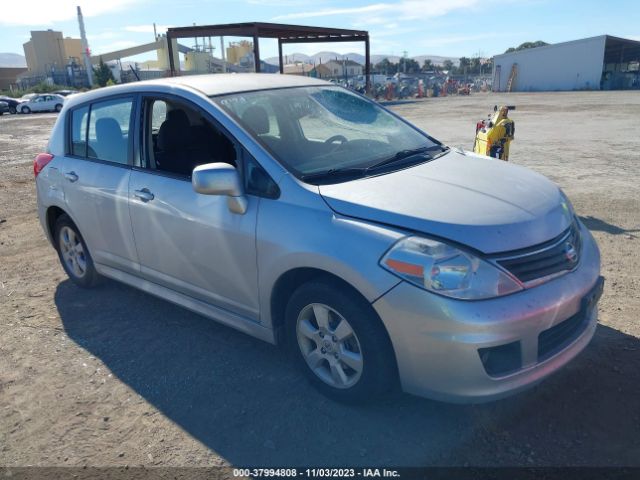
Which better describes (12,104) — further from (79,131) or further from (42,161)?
(79,131)

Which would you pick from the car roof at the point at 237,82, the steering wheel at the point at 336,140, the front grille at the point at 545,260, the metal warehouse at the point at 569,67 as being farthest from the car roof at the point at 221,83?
the metal warehouse at the point at 569,67

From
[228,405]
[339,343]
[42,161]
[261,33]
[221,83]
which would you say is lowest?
[228,405]

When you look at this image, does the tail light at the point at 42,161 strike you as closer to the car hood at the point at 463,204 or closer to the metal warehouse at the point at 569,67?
the car hood at the point at 463,204

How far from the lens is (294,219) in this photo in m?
2.85

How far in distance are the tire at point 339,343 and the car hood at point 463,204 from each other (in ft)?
1.54

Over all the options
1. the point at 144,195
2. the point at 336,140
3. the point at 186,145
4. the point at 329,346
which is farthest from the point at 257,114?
the point at 329,346

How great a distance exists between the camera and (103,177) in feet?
13.3

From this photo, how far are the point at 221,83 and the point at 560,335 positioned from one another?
271 centimetres

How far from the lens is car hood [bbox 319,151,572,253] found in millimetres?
2514

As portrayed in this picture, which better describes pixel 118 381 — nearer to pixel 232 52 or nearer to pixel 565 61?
pixel 565 61

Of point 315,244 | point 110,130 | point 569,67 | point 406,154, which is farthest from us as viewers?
point 569,67

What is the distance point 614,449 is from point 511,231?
1191 millimetres

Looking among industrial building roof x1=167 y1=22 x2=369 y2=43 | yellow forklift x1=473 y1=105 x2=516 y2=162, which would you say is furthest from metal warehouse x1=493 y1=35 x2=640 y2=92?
yellow forklift x1=473 y1=105 x2=516 y2=162

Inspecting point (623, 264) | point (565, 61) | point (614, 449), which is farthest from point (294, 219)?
point (565, 61)
